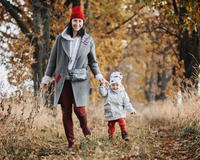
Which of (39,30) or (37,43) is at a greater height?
(39,30)

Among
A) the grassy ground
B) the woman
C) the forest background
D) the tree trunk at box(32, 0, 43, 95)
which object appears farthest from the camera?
the tree trunk at box(32, 0, 43, 95)

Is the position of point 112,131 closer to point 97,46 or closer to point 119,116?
point 119,116

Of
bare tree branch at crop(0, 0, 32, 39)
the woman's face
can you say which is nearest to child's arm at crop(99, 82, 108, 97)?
the woman's face

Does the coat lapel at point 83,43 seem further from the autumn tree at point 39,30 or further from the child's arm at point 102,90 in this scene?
the autumn tree at point 39,30

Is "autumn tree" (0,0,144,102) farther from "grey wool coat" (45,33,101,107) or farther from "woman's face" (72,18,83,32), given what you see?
→ "woman's face" (72,18,83,32)

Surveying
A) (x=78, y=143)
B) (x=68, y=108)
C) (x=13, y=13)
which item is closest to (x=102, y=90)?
(x=68, y=108)

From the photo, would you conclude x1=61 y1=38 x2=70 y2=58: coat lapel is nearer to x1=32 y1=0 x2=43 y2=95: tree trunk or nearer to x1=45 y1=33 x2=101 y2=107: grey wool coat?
x1=45 y1=33 x2=101 y2=107: grey wool coat

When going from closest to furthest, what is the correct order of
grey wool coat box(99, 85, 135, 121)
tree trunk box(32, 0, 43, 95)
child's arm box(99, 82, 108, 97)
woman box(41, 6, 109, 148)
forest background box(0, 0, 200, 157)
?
woman box(41, 6, 109, 148) < child's arm box(99, 82, 108, 97) < grey wool coat box(99, 85, 135, 121) < forest background box(0, 0, 200, 157) < tree trunk box(32, 0, 43, 95)

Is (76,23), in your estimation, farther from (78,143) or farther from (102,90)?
(78,143)

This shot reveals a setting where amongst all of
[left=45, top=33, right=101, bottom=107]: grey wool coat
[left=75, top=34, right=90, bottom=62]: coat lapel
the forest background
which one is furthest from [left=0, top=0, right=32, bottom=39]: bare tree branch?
[left=75, top=34, right=90, bottom=62]: coat lapel

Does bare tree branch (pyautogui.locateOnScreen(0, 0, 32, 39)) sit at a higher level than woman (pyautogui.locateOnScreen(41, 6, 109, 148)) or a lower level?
higher

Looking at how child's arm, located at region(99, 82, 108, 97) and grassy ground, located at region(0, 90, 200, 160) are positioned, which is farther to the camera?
child's arm, located at region(99, 82, 108, 97)

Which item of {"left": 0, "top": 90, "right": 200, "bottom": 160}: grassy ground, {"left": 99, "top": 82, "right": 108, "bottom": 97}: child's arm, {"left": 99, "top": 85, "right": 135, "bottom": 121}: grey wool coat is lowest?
{"left": 0, "top": 90, "right": 200, "bottom": 160}: grassy ground

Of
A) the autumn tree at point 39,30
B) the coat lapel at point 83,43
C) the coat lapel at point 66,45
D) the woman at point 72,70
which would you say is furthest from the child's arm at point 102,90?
the autumn tree at point 39,30
